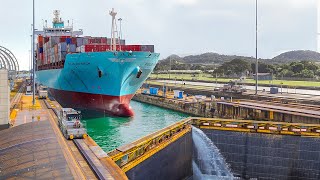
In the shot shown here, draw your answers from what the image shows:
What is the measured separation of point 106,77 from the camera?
1826 inches

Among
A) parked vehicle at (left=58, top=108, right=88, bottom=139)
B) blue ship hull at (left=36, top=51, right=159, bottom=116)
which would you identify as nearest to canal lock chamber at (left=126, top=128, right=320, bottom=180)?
parked vehicle at (left=58, top=108, right=88, bottom=139)

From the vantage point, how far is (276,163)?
23609mm

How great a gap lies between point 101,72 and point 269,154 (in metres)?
28.5

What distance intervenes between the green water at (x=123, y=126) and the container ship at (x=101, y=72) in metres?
2.06

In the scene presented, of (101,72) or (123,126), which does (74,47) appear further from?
(123,126)

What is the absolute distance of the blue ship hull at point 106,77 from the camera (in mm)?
45347

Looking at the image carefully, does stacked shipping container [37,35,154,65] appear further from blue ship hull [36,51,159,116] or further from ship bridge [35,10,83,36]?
ship bridge [35,10,83,36]

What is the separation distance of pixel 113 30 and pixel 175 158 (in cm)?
3096

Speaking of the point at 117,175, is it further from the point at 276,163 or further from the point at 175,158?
the point at 276,163

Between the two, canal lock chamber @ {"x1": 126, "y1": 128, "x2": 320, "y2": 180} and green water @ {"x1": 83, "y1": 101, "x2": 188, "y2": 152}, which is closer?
canal lock chamber @ {"x1": 126, "y1": 128, "x2": 320, "y2": 180}

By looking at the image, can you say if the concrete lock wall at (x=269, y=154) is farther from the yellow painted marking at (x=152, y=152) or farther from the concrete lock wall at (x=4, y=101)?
the concrete lock wall at (x=4, y=101)

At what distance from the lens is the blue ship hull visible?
4535cm

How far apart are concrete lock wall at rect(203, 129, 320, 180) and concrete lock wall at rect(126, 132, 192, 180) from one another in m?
2.48

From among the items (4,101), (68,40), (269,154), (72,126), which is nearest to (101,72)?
(68,40)
